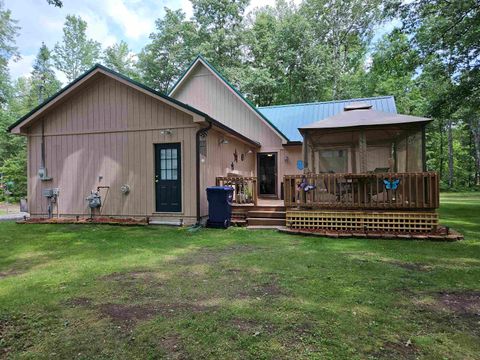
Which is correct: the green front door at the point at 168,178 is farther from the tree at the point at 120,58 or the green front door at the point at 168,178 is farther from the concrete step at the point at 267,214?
the tree at the point at 120,58

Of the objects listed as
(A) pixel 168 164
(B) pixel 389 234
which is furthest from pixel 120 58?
(B) pixel 389 234

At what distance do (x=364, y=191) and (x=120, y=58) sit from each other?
107ft

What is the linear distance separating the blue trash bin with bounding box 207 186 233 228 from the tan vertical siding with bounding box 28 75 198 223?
1.82 feet

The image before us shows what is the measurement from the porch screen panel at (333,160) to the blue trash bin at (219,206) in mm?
3283

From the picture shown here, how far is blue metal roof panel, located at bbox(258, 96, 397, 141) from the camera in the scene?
46.4ft

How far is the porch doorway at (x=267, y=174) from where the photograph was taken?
1394cm

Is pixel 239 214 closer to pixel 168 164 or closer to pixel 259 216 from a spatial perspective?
pixel 259 216

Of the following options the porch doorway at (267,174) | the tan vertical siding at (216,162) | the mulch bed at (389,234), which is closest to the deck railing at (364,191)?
the mulch bed at (389,234)

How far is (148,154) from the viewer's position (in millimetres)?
8984

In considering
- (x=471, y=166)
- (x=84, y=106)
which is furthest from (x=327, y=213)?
(x=471, y=166)

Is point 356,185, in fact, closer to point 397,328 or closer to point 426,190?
point 426,190

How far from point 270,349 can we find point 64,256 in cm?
444

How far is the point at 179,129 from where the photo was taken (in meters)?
8.64

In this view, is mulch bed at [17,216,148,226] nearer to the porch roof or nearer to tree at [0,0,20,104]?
the porch roof
